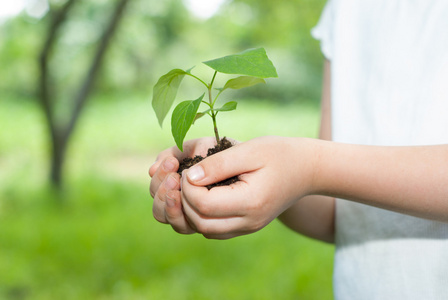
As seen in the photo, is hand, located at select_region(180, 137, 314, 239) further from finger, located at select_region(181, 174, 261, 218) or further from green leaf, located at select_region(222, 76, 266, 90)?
green leaf, located at select_region(222, 76, 266, 90)

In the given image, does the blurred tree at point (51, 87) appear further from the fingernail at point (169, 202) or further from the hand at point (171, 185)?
the fingernail at point (169, 202)

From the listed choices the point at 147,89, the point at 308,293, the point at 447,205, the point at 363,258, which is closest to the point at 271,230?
the point at 308,293

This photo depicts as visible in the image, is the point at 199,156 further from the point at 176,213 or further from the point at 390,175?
the point at 390,175

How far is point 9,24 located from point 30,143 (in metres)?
1.59

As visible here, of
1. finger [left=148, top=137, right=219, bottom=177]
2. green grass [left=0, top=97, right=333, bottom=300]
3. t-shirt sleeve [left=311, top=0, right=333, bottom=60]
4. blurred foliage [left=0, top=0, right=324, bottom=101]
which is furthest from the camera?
blurred foliage [left=0, top=0, right=324, bottom=101]

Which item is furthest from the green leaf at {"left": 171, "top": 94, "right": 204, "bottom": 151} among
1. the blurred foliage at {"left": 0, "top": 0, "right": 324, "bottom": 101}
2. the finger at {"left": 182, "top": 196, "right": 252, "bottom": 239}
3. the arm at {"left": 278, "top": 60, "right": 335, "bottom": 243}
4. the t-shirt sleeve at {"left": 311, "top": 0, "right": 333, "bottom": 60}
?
the blurred foliage at {"left": 0, "top": 0, "right": 324, "bottom": 101}

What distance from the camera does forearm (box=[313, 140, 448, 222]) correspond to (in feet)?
2.12

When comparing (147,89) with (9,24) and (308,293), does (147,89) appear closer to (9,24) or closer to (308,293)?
(9,24)

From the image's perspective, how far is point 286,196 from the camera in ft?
2.10

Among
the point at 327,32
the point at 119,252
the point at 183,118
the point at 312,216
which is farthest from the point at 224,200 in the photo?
the point at 119,252

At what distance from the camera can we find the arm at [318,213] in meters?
0.90

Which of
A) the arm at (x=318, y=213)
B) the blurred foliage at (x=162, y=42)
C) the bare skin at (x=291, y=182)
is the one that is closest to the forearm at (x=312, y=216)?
the arm at (x=318, y=213)

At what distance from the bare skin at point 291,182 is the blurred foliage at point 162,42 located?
2.82 m

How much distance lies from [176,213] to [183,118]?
15 cm
